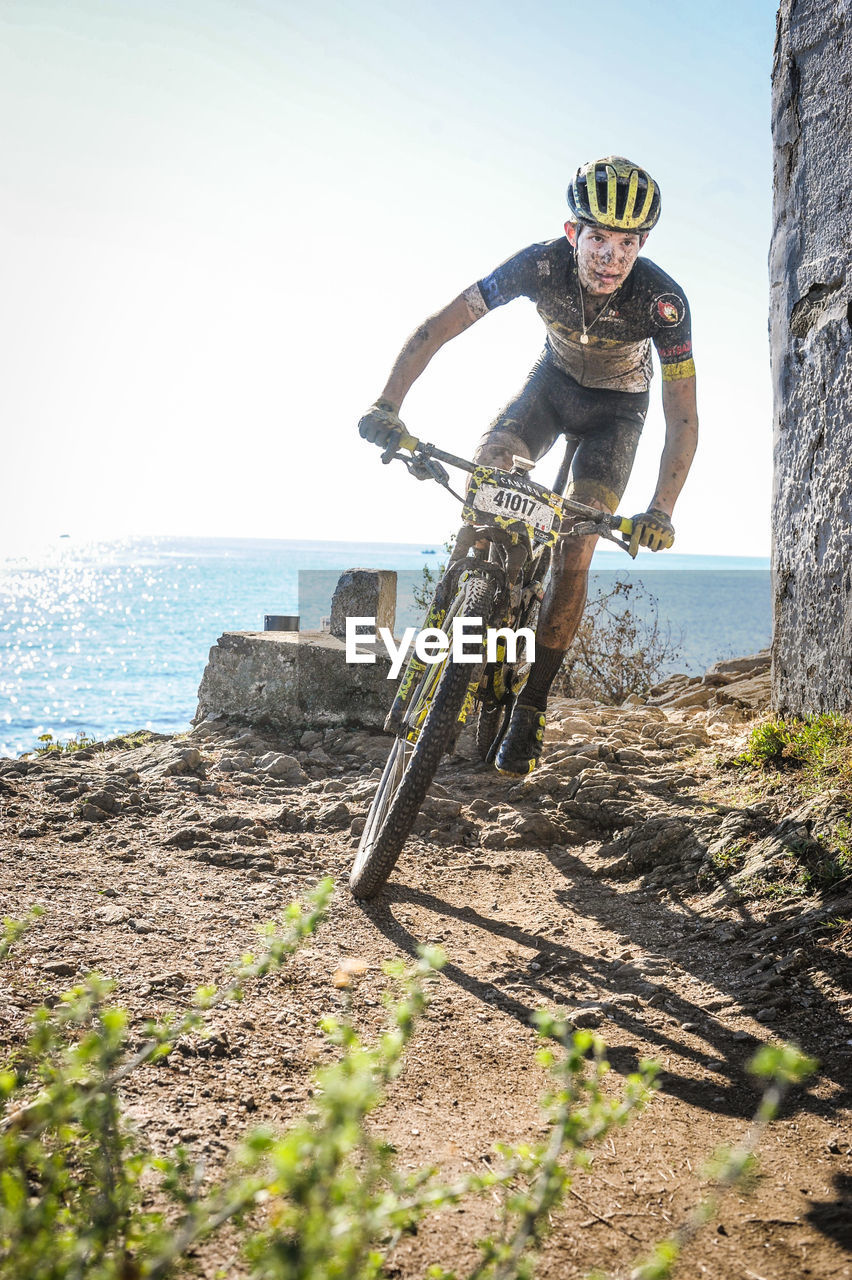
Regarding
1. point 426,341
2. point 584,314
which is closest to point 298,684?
point 426,341

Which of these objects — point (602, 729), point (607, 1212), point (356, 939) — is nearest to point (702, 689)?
point (602, 729)

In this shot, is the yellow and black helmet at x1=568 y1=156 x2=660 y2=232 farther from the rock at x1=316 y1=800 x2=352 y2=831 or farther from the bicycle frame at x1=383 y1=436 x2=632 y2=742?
the rock at x1=316 y1=800 x2=352 y2=831

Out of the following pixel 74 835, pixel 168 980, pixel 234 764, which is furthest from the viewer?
pixel 234 764

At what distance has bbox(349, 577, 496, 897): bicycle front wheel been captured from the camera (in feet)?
10.6

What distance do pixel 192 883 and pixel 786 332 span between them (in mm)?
3758

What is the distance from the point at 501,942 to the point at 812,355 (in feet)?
9.90

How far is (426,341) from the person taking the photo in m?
4.09

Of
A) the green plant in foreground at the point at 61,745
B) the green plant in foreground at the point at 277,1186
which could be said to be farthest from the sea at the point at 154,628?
the green plant in foreground at the point at 277,1186

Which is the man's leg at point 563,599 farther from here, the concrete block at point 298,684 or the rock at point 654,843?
the concrete block at point 298,684

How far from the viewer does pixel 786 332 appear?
4547 mm

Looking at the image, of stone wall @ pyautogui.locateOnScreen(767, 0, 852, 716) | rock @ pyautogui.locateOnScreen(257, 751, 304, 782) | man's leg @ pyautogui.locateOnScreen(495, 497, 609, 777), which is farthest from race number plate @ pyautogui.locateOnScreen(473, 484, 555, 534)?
rock @ pyautogui.locateOnScreen(257, 751, 304, 782)

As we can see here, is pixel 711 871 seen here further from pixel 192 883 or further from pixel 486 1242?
pixel 486 1242

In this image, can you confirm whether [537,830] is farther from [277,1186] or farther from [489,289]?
[277,1186]

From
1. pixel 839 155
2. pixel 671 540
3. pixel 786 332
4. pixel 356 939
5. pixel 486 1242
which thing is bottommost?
pixel 356 939
